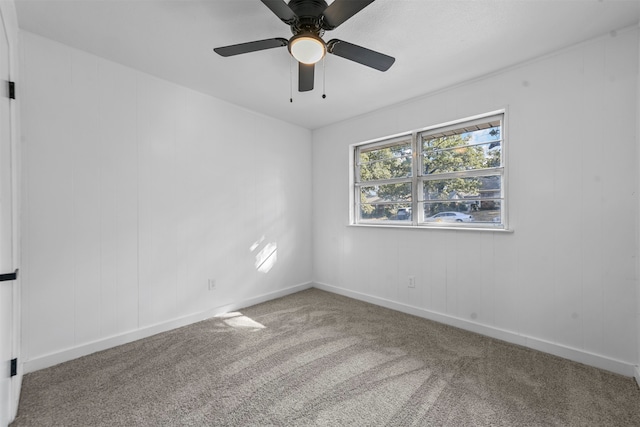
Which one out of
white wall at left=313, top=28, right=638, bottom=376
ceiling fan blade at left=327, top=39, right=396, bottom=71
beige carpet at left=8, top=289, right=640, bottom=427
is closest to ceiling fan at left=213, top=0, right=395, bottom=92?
ceiling fan blade at left=327, top=39, right=396, bottom=71

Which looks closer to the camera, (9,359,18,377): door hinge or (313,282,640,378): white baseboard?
(9,359,18,377): door hinge

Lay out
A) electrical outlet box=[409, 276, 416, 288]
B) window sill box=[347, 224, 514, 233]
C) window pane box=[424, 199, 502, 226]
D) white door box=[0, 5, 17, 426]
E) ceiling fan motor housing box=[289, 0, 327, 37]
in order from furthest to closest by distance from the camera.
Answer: electrical outlet box=[409, 276, 416, 288] → window pane box=[424, 199, 502, 226] → window sill box=[347, 224, 514, 233] → ceiling fan motor housing box=[289, 0, 327, 37] → white door box=[0, 5, 17, 426]

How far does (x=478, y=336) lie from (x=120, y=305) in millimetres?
3183

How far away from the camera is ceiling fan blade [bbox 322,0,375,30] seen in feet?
4.57

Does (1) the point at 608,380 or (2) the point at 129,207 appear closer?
(1) the point at 608,380

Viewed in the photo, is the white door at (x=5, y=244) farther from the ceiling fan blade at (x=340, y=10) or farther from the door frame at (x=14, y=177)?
the ceiling fan blade at (x=340, y=10)

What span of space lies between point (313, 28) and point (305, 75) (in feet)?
1.31

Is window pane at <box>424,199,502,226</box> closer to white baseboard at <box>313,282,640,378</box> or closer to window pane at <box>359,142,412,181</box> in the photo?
window pane at <box>359,142,412,181</box>

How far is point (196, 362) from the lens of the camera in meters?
2.15

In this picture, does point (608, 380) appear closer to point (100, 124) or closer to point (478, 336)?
point (478, 336)

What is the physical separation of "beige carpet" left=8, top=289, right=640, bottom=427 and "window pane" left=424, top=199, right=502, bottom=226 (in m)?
1.09

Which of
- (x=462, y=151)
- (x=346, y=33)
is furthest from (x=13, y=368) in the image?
(x=462, y=151)

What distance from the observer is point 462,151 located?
2.86 metres

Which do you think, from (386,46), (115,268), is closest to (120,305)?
(115,268)
